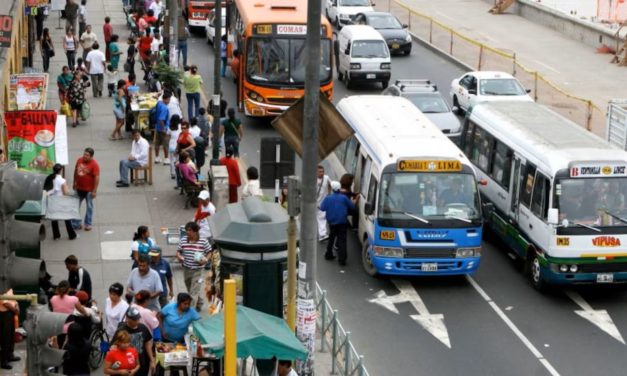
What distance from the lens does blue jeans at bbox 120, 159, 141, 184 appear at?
2669cm

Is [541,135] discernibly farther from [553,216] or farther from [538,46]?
[538,46]

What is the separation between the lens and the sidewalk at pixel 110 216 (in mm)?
21469

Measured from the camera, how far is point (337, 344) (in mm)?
17797

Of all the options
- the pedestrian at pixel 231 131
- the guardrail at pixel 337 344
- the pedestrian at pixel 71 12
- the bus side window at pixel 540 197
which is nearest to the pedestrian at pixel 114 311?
the guardrail at pixel 337 344

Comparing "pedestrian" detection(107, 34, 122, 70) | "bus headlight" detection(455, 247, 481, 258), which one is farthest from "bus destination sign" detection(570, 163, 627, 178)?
"pedestrian" detection(107, 34, 122, 70)

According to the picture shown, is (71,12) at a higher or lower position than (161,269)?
higher

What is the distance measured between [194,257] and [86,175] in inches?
200

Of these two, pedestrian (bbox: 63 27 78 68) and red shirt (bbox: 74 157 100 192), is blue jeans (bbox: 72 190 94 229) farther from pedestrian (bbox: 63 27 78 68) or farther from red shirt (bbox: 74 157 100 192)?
pedestrian (bbox: 63 27 78 68)

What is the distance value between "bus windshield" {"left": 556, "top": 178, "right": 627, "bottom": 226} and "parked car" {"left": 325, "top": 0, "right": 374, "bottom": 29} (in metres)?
27.3

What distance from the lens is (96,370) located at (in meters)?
17.2

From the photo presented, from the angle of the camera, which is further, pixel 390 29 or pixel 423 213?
pixel 390 29

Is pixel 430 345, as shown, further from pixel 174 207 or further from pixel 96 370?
pixel 174 207

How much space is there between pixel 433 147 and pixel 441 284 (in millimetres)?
2422

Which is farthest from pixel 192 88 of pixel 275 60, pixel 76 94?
pixel 76 94
